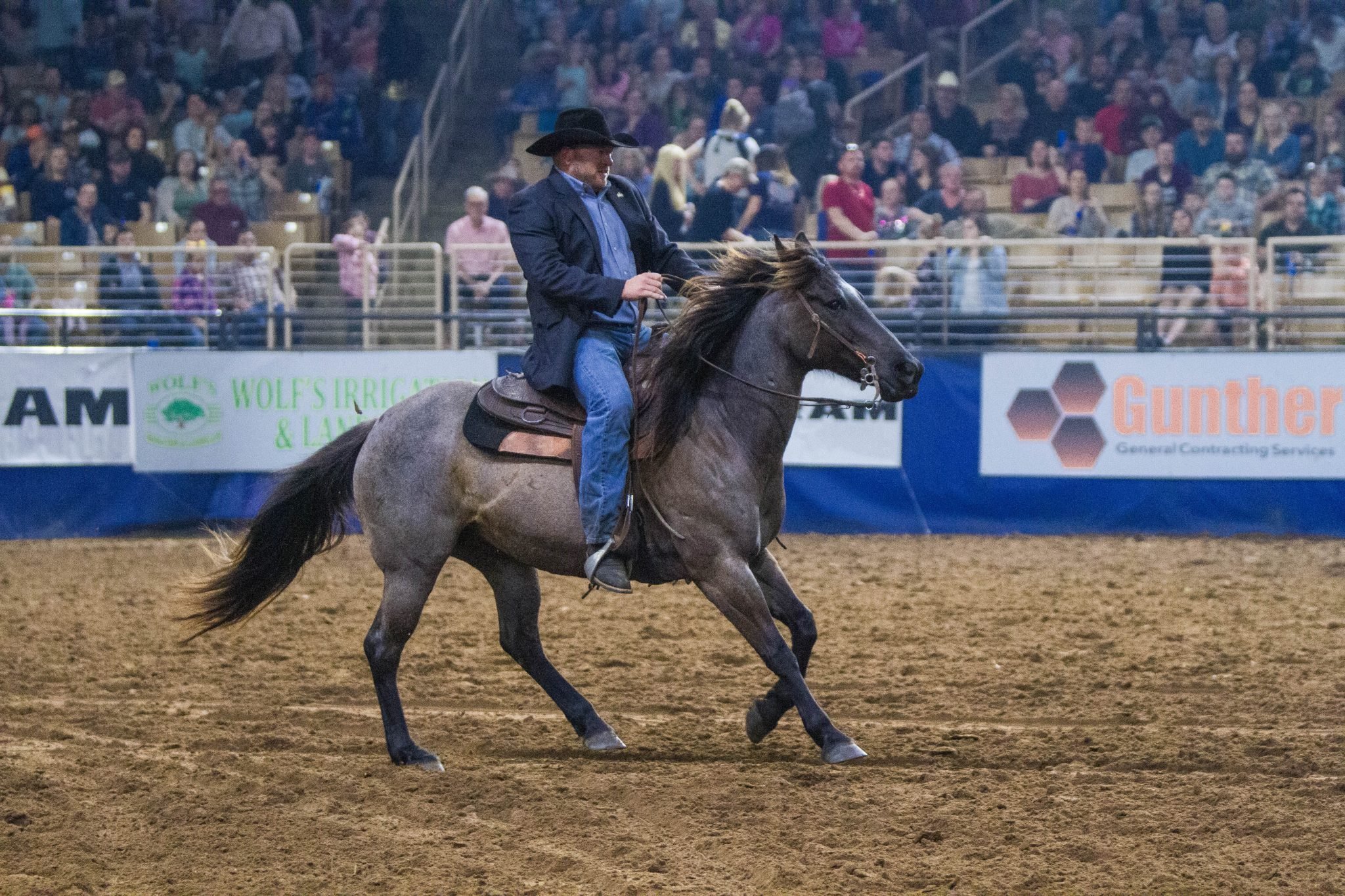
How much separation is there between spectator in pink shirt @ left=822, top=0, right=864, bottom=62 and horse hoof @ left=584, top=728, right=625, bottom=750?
46.5ft

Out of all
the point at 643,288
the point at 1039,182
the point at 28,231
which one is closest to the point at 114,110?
the point at 28,231

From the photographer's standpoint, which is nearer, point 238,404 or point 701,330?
point 701,330

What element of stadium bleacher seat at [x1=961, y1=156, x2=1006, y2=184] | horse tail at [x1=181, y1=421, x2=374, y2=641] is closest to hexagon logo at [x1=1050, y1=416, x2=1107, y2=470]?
stadium bleacher seat at [x1=961, y1=156, x2=1006, y2=184]

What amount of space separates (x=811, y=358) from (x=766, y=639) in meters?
1.07

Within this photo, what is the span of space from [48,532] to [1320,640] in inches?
400

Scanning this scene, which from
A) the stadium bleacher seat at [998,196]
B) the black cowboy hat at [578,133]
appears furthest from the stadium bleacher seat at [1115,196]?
the black cowboy hat at [578,133]

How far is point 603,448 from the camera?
18.6 ft

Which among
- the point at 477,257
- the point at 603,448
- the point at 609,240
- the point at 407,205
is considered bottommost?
the point at 603,448

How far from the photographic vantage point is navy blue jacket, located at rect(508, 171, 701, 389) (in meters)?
5.71

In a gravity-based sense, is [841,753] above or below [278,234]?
below

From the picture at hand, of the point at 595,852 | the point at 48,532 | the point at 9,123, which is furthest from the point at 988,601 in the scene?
the point at 9,123

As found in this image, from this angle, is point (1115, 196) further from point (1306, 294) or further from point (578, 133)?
point (578, 133)

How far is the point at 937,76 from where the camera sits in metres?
18.7

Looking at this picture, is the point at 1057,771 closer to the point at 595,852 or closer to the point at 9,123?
the point at 595,852
